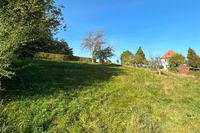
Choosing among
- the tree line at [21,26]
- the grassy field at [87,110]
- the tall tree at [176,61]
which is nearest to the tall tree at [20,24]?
the tree line at [21,26]

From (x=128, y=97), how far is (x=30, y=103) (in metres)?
4.37

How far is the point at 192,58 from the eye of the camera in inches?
2559

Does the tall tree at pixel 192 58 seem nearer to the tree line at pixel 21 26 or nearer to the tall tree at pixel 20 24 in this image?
the tree line at pixel 21 26

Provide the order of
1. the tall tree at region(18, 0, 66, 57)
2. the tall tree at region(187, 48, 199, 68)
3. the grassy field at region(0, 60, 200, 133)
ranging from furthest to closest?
the tall tree at region(187, 48, 199, 68), the tall tree at region(18, 0, 66, 57), the grassy field at region(0, 60, 200, 133)

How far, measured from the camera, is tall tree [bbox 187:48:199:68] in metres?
63.9

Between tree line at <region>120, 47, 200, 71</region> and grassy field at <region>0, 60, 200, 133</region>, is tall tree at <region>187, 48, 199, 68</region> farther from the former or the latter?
grassy field at <region>0, 60, 200, 133</region>

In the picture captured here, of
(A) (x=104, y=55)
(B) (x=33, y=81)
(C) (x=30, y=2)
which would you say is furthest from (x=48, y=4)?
(A) (x=104, y=55)

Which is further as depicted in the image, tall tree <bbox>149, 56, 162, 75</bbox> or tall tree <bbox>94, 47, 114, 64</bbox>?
tall tree <bbox>94, 47, 114, 64</bbox>

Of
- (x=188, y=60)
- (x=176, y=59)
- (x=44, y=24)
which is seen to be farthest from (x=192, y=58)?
(x=44, y=24)

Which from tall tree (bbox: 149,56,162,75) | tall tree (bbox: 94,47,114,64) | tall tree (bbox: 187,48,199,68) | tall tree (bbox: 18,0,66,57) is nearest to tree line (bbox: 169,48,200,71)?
tall tree (bbox: 187,48,199,68)

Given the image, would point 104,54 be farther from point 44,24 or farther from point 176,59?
point 44,24

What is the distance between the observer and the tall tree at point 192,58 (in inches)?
2517

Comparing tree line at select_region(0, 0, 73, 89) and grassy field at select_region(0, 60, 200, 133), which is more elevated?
tree line at select_region(0, 0, 73, 89)

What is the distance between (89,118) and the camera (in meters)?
7.13
